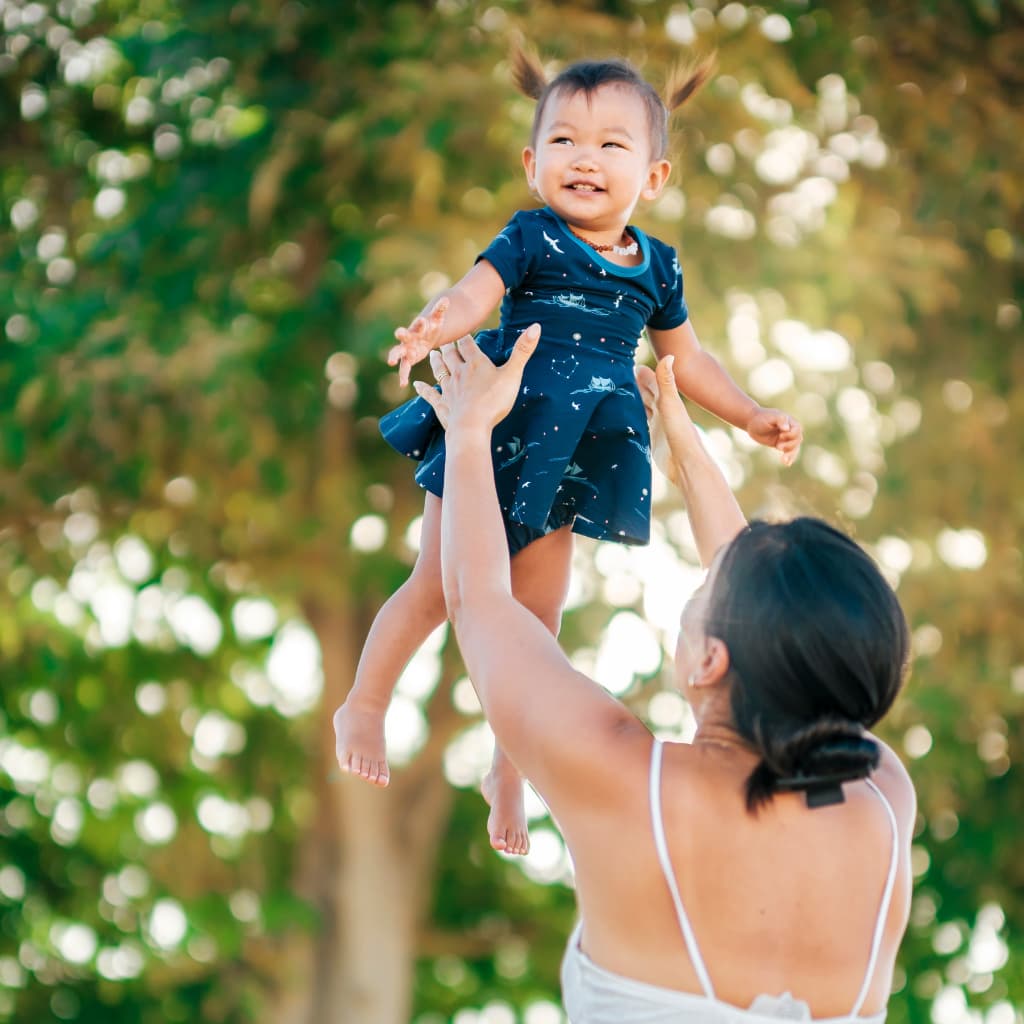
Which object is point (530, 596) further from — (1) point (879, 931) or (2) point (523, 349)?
(1) point (879, 931)

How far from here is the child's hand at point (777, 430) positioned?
8.13ft

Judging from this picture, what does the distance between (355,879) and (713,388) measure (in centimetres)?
700

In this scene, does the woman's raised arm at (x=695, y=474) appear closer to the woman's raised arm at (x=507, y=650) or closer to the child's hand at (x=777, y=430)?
the child's hand at (x=777, y=430)

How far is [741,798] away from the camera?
193cm

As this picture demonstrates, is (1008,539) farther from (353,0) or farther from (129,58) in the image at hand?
(129,58)

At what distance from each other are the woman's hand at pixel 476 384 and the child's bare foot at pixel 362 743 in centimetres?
60

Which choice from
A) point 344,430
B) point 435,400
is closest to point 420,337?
point 435,400

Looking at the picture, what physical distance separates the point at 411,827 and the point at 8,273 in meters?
3.84

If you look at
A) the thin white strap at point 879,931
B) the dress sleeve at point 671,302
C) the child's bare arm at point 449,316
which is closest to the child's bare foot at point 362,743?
the child's bare arm at point 449,316

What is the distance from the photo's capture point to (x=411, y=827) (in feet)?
30.4

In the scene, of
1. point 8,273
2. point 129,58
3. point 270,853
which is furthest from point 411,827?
point 129,58

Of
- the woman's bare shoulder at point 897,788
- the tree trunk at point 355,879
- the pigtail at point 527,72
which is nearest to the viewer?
the woman's bare shoulder at point 897,788

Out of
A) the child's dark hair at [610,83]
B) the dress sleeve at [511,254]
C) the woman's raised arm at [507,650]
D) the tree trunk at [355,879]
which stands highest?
the child's dark hair at [610,83]

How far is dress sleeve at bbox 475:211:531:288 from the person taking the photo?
2.25 m
